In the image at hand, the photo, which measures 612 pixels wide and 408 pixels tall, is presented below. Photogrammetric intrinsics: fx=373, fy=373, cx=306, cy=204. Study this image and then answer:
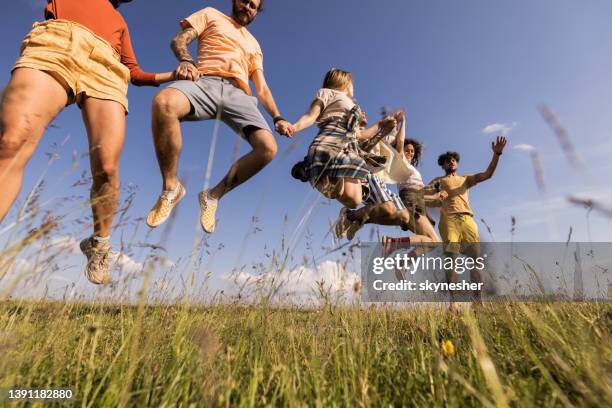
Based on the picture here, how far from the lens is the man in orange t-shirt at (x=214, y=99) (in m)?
3.16

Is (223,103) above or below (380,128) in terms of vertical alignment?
below

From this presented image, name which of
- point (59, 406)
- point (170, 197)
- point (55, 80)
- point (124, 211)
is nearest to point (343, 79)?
point (170, 197)

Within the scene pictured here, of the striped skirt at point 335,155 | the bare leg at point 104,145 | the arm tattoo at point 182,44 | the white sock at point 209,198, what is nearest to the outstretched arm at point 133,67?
the arm tattoo at point 182,44

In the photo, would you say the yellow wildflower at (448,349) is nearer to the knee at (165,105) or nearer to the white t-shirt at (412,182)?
the knee at (165,105)

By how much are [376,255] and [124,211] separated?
124 inches

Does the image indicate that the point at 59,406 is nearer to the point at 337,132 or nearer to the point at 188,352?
the point at 188,352

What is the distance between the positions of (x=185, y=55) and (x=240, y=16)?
946 millimetres

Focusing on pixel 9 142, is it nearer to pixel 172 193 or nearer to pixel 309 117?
pixel 172 193

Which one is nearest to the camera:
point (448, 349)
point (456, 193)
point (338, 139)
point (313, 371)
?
point (313, 371)

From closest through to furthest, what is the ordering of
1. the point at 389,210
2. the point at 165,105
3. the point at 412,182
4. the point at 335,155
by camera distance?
the point at 165,105, the point at 335,155, the point at 389,210, the point at 412,182

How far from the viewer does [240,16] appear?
397cm

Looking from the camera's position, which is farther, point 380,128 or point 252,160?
point 380,128

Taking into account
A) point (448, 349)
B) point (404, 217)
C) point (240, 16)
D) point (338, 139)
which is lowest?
point (448, 349)

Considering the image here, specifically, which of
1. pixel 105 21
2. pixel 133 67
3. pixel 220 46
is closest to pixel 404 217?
pixel 220 46
